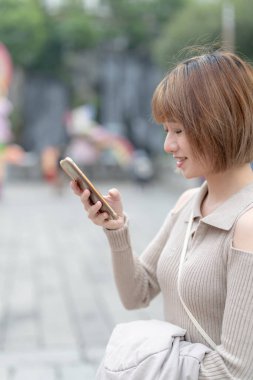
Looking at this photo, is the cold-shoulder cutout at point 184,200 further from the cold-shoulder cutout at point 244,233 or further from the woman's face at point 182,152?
the cold-shoulder cutout at point 244,233

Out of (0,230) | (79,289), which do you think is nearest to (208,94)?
(79,289)

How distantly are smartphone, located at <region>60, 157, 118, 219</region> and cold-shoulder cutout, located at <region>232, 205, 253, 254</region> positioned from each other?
38 centimetres

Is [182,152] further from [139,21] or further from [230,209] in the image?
[139,21]

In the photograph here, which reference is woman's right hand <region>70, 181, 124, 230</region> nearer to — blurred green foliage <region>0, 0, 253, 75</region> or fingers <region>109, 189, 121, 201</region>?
fingers <region>109, 189, 121, 201</region>

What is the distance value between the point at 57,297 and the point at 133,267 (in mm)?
3936

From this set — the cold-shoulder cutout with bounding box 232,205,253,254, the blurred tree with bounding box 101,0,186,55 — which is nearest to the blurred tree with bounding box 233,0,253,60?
the blurred tree with bounding box 101,0,186,55

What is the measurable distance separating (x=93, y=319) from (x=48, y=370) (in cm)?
130

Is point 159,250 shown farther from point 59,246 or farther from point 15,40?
point 15,40

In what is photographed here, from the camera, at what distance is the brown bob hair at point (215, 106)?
157cm

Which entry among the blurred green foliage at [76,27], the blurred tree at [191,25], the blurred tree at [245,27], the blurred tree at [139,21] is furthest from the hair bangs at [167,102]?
the blurred tree at [139,21]

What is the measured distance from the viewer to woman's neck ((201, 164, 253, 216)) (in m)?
1.66

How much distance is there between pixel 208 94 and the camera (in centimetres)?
158

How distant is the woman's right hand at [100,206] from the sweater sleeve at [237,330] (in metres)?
0.42

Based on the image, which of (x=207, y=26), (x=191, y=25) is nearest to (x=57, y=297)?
(x=207, y=26)
